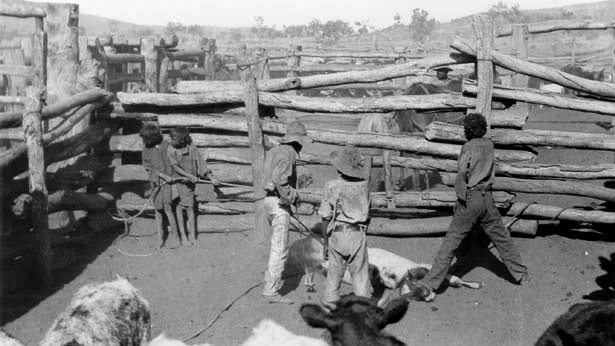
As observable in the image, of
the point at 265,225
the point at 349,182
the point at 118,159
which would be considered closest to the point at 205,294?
the point at 265,225

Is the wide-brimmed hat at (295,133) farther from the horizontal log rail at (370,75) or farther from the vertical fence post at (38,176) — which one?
the vertical fence post at (38,176)

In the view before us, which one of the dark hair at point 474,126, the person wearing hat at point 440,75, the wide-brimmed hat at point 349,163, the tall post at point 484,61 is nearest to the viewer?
the wide-brimmed hat at point 349,163

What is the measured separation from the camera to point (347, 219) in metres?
6.50

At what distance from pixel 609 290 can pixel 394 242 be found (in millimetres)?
2713

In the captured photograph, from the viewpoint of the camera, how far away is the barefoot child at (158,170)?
8836 millimetres

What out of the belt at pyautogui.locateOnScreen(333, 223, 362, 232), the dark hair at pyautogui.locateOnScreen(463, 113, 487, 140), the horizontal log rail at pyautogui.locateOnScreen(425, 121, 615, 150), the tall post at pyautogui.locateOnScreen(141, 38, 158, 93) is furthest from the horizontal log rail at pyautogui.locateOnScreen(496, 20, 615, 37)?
the belt at pyautogui.locateOnScreen(333, 223, 362, 232)

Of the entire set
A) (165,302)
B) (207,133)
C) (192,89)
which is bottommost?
(165,302)

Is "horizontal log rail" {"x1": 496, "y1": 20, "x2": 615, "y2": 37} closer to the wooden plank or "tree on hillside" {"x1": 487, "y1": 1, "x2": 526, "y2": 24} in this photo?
the wooden plank

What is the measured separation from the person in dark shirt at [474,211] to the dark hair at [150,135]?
4179mm

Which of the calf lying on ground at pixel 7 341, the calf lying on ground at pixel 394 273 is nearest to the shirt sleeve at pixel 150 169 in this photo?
the calf lying on ground at pixel 394 273

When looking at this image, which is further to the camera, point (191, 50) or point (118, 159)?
point (191, 50)

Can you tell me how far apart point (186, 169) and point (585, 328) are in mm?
5789

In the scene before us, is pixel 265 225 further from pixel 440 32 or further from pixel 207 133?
pixel 440 32

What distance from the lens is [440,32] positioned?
49562mm
